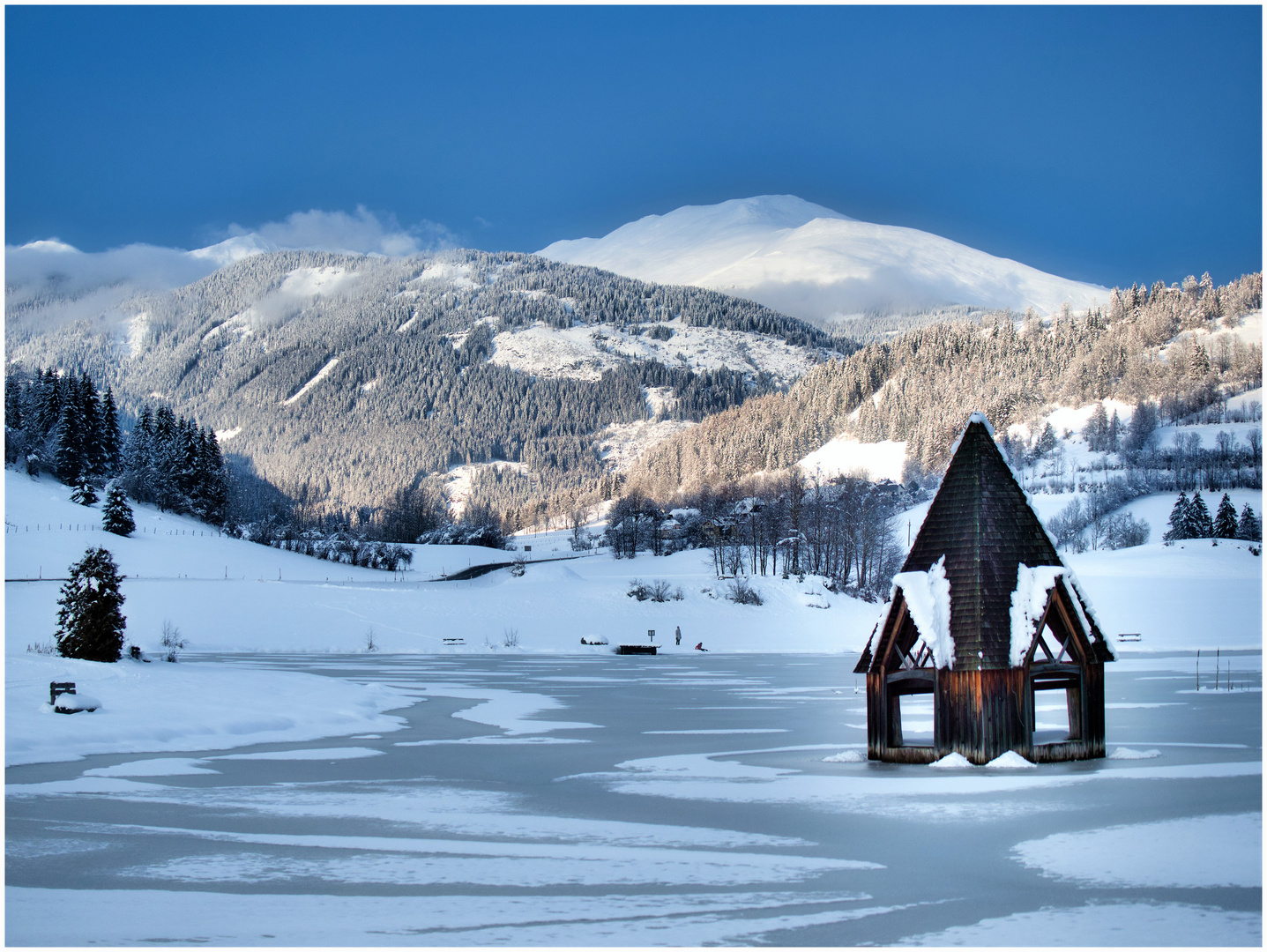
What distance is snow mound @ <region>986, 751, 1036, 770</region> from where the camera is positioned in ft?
51.1

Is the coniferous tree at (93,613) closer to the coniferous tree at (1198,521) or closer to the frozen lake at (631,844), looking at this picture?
the frozen lake at (631,844)

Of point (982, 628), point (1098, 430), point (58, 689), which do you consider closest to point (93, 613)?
point (58, 689)

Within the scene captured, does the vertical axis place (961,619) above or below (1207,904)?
above

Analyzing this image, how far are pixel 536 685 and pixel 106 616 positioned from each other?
456 inches

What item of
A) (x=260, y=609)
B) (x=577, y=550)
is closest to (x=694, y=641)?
(x=260, y=609)

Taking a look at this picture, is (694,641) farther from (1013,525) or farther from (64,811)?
(64,811)

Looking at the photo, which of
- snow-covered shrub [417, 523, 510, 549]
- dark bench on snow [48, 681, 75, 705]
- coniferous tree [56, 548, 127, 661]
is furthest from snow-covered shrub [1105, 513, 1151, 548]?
dark bench on snow [48, 681, 75, 705]

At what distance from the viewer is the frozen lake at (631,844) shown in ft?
26.9

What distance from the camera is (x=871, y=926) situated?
26.7ft

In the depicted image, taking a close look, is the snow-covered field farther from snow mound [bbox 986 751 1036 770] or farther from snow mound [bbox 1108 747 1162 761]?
snow mound [bbox 986 751 1036 770]

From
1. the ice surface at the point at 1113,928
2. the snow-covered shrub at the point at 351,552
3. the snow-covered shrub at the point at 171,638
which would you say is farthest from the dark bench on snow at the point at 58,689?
the snow-covered shrub at the point at 351,552

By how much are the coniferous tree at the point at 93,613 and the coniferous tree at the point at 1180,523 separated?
104 meters

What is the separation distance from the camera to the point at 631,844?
11.0m

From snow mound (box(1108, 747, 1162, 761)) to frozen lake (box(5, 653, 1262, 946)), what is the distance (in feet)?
0.21
